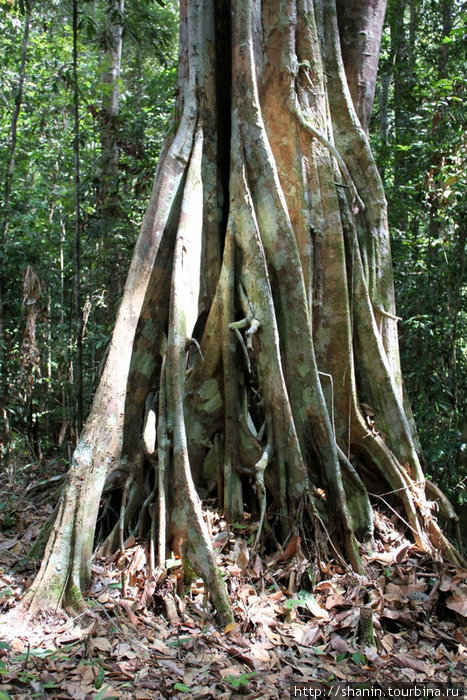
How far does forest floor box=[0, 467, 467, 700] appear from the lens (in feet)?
8.47

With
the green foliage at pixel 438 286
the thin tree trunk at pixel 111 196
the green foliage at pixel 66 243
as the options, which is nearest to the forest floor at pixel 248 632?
the green foliage at pixel 438 286

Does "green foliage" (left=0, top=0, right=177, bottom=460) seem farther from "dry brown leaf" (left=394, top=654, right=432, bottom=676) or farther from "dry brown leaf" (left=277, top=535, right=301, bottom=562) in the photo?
"dry brown leaf" (left=394, top=654, right=432, bottom=676)

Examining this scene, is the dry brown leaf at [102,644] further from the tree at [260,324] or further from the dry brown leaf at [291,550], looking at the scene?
the dry brown leaf at [291,550]

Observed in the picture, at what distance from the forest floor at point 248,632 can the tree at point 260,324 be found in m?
0.19

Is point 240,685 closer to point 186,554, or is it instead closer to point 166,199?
point 186,554

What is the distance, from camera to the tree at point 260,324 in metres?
3.68

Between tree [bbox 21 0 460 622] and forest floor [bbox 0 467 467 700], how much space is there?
188 mm

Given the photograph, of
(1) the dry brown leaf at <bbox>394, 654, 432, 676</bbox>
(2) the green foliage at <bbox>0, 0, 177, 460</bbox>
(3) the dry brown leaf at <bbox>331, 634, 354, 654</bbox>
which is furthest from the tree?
(2) the green foliage at <bbox>0, 0, 177, 460</bbox>

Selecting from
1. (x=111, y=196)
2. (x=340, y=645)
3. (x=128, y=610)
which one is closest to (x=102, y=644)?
(x=128, y=610)

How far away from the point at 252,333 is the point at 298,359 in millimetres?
412

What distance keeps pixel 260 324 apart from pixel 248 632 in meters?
1.87

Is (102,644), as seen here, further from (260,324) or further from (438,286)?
(438,286)

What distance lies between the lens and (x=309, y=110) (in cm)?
432

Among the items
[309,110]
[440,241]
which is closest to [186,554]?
[309,110]
